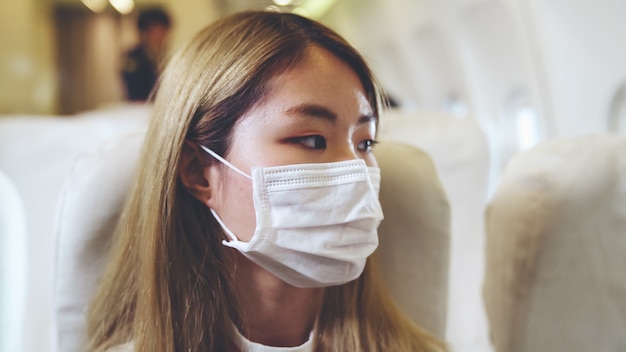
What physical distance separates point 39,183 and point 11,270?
214 millimetres

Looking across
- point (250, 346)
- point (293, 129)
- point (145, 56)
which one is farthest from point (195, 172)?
point (145, 56)

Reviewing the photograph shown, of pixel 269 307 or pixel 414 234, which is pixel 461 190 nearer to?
pixel 414 234

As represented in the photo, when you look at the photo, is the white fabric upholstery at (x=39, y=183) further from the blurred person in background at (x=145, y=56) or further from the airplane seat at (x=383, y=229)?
the blurred person in background at (x=145, y=56)

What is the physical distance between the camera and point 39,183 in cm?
142

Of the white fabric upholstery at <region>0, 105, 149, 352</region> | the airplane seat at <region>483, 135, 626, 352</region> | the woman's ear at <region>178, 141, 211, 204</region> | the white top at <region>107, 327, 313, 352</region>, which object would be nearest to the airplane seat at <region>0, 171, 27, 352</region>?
the white fabric upholstery at <region>0, 105, 149, 352</region>

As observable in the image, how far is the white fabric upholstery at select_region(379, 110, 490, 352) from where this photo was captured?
152 cm

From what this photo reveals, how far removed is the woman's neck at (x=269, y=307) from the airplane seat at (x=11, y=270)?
0.63m

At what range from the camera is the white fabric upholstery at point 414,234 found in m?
1.25

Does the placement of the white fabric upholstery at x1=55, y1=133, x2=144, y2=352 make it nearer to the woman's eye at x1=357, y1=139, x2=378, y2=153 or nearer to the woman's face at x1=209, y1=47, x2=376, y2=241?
the woman's face at x1=209, y1=47, x2=376, y2=241

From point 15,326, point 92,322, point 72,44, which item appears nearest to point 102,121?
point 15,326

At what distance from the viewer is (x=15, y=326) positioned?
53.9 inches

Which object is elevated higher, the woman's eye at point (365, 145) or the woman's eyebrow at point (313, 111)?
the woman's eyebrow at point (313, 111)

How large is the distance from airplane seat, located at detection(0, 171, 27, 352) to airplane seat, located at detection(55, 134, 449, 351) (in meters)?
0.26

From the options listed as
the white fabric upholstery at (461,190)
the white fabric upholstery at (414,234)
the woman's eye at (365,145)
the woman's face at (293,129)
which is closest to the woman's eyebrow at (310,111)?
the woman's face at (293,129)
